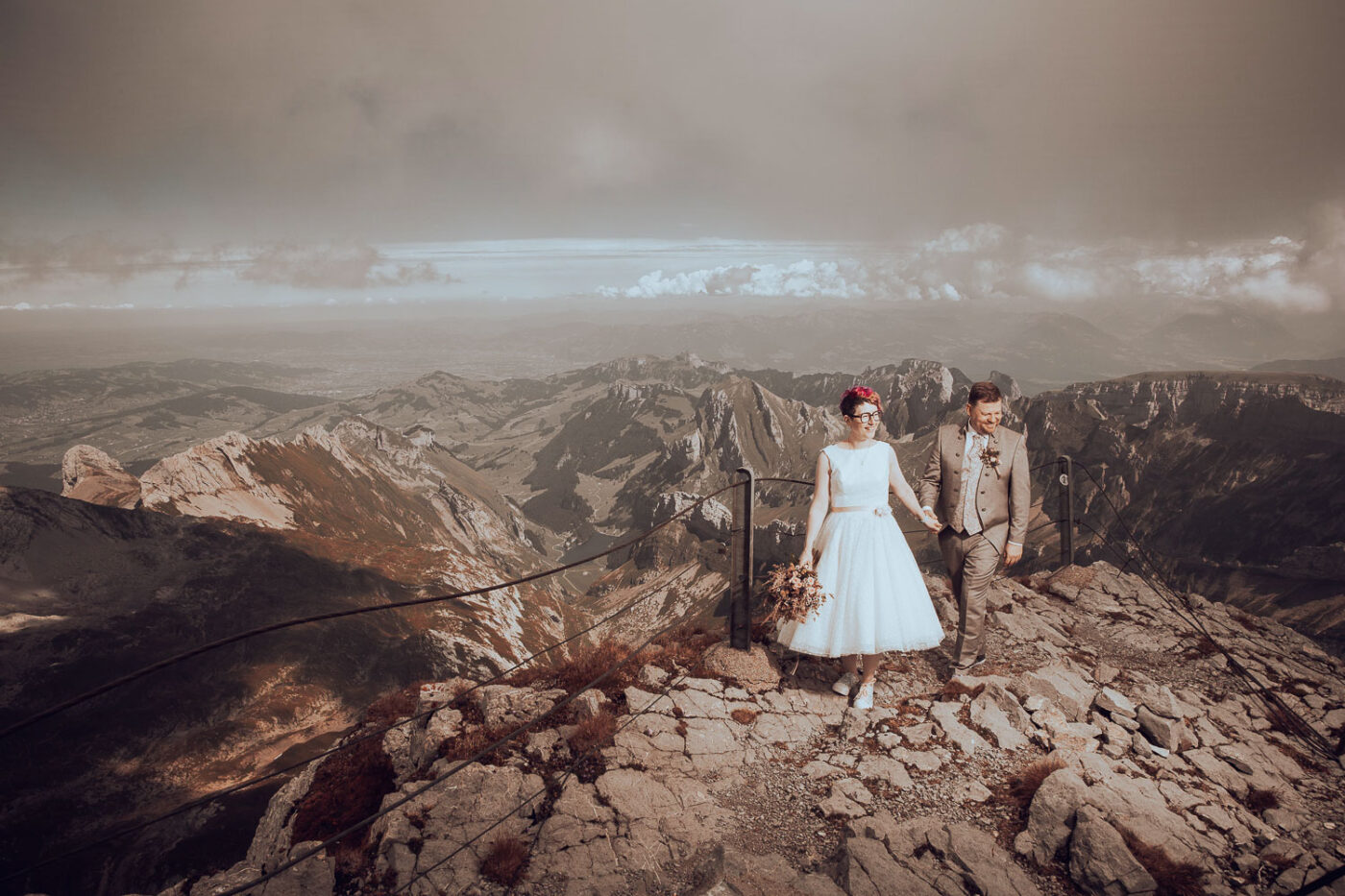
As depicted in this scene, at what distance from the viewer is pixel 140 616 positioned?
8419cm

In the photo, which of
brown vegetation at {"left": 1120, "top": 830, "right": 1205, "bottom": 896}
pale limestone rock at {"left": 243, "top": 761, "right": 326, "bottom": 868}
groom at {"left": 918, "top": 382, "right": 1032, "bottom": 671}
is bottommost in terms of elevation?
pale limestone rock at {"left": 243, "top": 761, "right": 326, "bottom": 868}

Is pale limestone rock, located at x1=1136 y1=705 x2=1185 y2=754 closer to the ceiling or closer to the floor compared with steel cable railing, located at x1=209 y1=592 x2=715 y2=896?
closer to the floor

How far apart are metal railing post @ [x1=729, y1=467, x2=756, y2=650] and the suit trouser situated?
2.72 metres

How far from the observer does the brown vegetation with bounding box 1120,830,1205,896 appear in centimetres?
484

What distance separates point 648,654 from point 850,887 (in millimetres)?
4146

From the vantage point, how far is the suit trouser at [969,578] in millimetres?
7926

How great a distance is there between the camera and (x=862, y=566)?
7.29 meters

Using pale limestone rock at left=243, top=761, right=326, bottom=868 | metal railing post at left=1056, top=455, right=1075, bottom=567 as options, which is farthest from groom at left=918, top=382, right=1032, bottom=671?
pale limestone rock at left=243, top=761, right=326, bottom=868

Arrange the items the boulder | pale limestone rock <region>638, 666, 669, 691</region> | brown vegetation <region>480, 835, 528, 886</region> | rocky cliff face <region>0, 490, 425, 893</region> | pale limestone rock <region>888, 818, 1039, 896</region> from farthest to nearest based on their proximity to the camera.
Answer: rocky cliff face <region>0, 490, 425, 893</region>
the boulder
pale limestone rock <region>638, 666, 669, 691</region>
brown vegetation <region>480, 835, 528, 886</region>
pale limestone rock <region>888, 818, 1039, 896</region>

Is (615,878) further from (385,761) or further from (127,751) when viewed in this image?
(127,751)

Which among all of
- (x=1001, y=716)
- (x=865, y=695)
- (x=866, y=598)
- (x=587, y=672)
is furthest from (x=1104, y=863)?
(x=587, y=672)

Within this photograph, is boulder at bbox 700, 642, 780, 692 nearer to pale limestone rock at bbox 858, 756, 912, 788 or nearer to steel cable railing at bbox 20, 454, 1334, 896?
steel cable railing at bbox 20, 454, 1334, 896

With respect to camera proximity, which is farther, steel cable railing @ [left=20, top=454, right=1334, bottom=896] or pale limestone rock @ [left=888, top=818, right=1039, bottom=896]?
pale limestone rock @ [left=888, top=818, right=1039, bottom=896]

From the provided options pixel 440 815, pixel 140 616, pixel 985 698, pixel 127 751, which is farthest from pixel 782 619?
pixel 140 616
